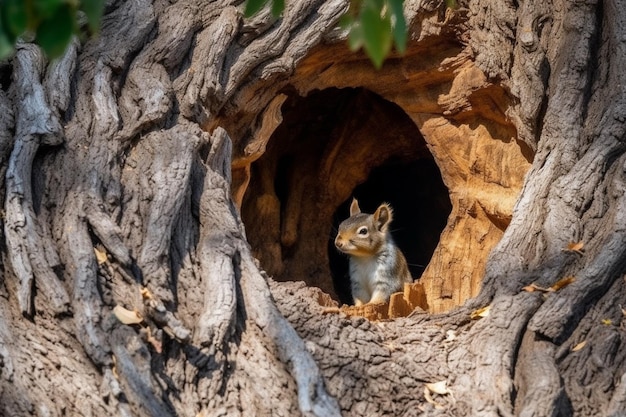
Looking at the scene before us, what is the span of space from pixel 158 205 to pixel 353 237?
11.0ft

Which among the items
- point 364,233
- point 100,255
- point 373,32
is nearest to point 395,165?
point 364,233

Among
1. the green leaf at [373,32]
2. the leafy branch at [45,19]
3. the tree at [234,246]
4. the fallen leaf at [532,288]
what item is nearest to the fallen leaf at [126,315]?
the tree at [234,246]

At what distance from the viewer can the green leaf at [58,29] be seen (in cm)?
210

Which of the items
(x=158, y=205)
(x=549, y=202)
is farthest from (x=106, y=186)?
(x=549, y=202)

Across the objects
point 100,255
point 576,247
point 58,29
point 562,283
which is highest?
point 58,29

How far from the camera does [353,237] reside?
8156 millimetres

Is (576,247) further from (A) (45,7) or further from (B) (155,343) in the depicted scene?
(A) (45,7)

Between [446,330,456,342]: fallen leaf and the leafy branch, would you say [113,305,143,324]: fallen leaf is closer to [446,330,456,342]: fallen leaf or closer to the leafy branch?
[446,330,456,342]: fallen leaf

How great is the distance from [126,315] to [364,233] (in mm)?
4037

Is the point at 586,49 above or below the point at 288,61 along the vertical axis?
below

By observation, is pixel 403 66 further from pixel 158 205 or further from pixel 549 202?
pixel 158 205

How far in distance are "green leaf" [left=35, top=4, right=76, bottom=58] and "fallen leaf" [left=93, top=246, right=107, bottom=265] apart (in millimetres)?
2610

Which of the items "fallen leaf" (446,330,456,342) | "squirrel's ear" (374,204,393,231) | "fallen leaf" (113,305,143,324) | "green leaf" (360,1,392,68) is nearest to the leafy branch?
"green leaf" (360,1,392,68)

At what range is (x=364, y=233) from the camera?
26.8 ft
